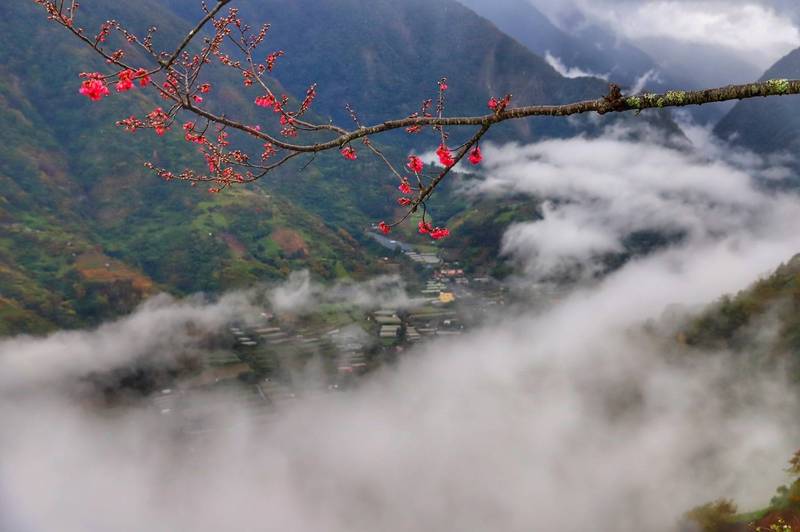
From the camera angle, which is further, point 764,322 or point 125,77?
point 764,322

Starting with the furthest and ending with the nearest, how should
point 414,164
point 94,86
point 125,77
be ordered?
point 414,164
point 94,86
point 125,77

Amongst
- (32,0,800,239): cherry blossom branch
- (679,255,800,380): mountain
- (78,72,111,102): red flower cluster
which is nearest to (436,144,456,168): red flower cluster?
(32,0,800,239): cherry blossom branch

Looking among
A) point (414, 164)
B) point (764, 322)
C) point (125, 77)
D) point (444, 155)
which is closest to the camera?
point (125, 77)

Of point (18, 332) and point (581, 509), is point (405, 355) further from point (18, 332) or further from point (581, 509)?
point (18, 332)

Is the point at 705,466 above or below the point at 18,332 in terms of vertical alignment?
below

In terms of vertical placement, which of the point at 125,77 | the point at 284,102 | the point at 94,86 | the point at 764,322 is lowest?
the point at 764,322

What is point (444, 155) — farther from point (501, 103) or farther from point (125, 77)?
point (125, 77)

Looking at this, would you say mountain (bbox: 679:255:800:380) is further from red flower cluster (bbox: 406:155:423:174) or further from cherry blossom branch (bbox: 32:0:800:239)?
cherry blossom branch (bbox: 32:0:800:239)

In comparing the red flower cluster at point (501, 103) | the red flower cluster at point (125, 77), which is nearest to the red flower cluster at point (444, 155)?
the red flower cluster at point (501, 103)

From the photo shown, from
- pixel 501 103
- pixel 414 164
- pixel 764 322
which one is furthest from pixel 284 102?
pixel 764 322

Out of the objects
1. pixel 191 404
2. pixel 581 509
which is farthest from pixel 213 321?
pixel 581 509

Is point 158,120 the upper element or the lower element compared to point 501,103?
upper
